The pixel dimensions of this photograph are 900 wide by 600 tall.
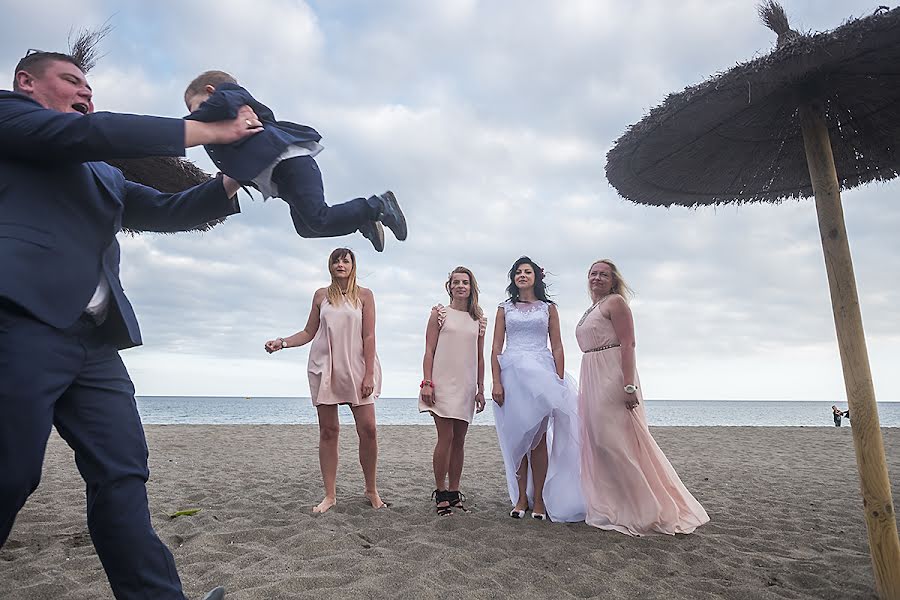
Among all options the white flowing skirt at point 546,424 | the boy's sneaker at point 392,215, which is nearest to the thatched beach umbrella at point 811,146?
the white flowing skirt at point 546,424

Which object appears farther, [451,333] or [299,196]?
[451,333]

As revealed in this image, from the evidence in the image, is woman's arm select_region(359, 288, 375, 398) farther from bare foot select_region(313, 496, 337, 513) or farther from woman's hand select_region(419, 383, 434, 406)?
bare foot select_region(313, 496, 337, 513)

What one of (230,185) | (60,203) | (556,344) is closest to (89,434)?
(60,203)

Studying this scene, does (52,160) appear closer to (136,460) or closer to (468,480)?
(136,460)

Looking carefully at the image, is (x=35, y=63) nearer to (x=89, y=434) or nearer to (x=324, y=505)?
(x=89, y=434)

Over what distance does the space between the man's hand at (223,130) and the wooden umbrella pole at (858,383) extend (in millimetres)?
3221

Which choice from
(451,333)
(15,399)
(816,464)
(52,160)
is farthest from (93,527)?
(816,464)

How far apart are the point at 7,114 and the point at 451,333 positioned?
12.9ft

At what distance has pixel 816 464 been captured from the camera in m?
9.47

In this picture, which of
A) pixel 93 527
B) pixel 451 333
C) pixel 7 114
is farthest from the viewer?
pixel 451 333

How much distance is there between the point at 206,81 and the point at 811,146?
3.44 m

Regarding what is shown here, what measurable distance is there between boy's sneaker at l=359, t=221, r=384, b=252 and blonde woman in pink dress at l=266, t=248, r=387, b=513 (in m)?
2.63

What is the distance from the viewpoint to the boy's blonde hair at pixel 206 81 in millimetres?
2393

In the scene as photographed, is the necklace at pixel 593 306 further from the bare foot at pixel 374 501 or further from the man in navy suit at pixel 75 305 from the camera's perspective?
the man in navy suit at pixel 75 305
